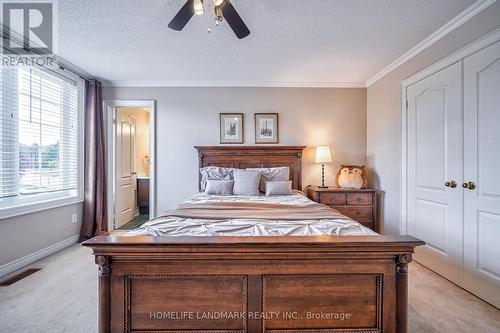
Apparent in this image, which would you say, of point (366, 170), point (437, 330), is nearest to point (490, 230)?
point (437, 330)

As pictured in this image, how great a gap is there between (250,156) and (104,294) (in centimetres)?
283

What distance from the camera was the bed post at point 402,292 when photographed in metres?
1.29

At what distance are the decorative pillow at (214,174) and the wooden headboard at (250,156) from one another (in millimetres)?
239

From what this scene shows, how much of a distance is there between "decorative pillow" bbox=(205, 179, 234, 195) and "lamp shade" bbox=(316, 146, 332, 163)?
1.43 m

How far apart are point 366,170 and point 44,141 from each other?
15.3 ft

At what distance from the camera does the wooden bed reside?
4.23 feet

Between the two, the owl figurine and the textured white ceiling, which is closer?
the textured white ceiling

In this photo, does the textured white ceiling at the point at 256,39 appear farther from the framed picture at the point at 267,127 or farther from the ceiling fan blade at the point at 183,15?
the framed picture at the point at 267,127

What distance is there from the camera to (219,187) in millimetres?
3240

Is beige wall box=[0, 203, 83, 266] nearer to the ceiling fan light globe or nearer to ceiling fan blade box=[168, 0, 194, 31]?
ceiling fan blade box=[168, 0, 194, 31]

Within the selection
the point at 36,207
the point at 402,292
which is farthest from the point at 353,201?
the point at 36,207

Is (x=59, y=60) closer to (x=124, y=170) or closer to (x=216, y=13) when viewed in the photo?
(x=124, y=170)

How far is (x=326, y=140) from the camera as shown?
4.00m

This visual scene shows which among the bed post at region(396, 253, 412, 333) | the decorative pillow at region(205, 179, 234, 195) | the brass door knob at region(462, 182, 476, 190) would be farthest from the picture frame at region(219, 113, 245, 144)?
the bed post at region(396, 253, 412, 333)
